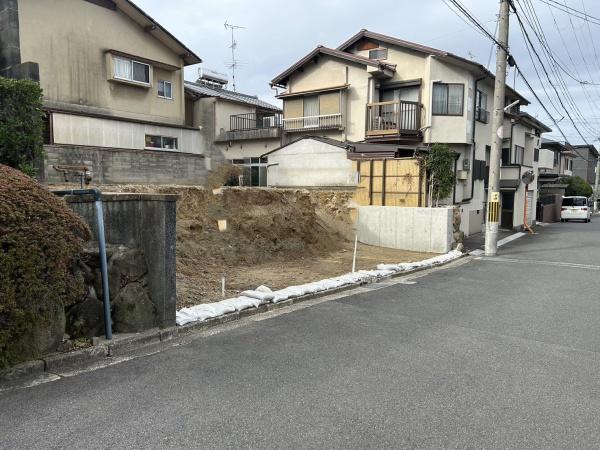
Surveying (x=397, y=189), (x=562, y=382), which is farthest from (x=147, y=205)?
(x=397, y=189)

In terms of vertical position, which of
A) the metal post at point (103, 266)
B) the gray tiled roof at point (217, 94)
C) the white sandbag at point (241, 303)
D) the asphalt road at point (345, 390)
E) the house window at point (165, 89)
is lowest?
the asphalt road at point (345, 390)

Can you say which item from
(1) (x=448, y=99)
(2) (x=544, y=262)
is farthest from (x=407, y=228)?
(1) (x=448, y=99)

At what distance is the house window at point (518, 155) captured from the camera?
26741 mm

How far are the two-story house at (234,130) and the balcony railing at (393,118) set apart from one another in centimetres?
579

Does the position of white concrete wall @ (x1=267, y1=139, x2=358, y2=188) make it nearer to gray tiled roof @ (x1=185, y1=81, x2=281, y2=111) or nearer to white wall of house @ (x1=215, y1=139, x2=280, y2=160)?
white wall of house @ (x1=215, y1=139, x2=280, y2=160)

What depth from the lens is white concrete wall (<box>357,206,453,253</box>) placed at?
578 inches

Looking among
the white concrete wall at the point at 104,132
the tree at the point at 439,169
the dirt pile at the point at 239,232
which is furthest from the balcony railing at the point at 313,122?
the tree at the point at 439,169

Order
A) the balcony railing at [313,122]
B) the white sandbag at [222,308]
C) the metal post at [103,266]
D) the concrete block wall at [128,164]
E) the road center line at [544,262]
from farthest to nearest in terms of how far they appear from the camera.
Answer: the balcony railing at [313,122], the concrete block wall at [128,164], the road center line at [544,262], the white sandbag at [222,308], the metal post at [103,266]

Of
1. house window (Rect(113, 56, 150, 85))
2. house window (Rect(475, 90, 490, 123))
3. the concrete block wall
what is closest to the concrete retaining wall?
the concrete block wall

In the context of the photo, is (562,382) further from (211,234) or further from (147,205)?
(211,234)

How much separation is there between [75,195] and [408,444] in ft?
13.8

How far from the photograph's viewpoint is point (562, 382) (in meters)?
4.25

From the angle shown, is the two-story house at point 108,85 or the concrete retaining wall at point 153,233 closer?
the concrete retaining wall at point 153,233

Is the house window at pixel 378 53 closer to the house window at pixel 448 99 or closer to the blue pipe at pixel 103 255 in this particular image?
the house window at pixel 448 99
